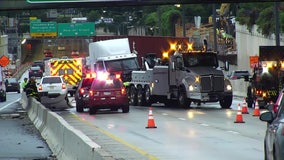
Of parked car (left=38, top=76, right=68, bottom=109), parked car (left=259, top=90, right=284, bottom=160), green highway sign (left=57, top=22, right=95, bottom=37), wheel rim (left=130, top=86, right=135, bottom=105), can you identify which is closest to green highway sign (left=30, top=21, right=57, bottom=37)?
green highway sign (left=57, top=22, right=95, bottom=37)

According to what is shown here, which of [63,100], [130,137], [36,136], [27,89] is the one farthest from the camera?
[63,100]

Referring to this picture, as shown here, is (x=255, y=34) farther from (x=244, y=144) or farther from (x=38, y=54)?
(x=38, y=54)

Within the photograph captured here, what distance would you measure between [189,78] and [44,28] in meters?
66.8

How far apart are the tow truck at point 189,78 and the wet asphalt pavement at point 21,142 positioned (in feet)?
25.5

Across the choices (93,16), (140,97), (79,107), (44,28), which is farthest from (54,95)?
(93,16)

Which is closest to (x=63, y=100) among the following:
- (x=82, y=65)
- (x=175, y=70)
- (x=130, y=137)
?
(x=175, y=70)

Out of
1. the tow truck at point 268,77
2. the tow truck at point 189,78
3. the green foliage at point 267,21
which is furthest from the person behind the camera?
the green foliage at point 267,21

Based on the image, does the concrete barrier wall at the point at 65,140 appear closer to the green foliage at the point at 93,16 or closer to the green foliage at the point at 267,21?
the green foliage at the point at 267,21

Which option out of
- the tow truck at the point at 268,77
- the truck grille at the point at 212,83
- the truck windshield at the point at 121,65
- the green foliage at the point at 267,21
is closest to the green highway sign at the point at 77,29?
the green foliage at the point at 267,21

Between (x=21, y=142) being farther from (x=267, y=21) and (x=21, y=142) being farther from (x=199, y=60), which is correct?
(x=267, y=21)

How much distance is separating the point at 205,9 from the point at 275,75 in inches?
3967

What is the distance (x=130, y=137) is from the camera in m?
22.2

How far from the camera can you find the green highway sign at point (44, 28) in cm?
10138

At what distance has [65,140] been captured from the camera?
55.1 ft
